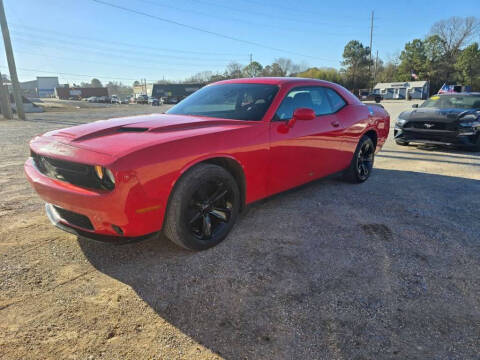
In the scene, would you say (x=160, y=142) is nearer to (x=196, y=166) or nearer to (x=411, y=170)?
(x=196, y=166)

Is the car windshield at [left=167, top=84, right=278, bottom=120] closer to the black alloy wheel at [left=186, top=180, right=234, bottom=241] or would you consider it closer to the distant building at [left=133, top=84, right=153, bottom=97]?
the black alloy wheel at [left=186, top=180, right=234, bottom=241]

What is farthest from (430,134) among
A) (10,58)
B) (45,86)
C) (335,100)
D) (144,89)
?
(144,89)

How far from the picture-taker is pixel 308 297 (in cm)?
214

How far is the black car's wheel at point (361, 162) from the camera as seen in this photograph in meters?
4.58

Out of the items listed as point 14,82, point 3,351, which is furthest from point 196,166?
point 14,82

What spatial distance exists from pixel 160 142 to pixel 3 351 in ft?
4.88

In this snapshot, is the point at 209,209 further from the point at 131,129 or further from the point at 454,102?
the point at 454,102

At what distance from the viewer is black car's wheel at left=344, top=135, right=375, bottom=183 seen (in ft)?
15.0

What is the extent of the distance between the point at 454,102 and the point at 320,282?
7.84 meters

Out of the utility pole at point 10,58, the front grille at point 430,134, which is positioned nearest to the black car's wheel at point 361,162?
the front grille at point 430,134

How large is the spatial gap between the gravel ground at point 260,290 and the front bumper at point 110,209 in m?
0.35

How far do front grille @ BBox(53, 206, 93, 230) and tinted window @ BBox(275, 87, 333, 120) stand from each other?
6.38 feet

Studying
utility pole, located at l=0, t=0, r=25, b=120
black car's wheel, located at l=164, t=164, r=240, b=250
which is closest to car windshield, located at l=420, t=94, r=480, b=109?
black car's wheel, located at l=164, t=164, r=240, b=250

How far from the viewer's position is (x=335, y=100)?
13.9 feet
